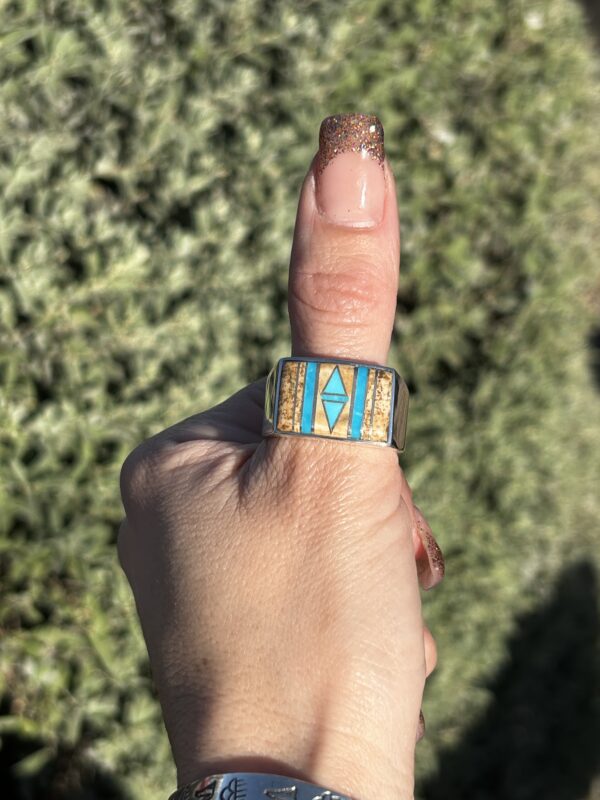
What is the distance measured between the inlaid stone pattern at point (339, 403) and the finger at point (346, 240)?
0.05 m

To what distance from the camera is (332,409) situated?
1.57 meters

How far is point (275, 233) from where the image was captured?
3172mm

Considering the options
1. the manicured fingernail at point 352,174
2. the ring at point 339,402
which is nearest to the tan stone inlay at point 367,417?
the ring at point 339,402

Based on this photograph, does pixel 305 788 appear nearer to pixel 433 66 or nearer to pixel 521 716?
pixel 433 66

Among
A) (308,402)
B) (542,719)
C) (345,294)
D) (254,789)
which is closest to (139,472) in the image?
(308,402)

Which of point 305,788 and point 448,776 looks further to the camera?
point 448,776

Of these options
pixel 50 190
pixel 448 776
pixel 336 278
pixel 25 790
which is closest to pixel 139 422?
pixel 50 190

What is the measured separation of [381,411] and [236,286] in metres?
1.62

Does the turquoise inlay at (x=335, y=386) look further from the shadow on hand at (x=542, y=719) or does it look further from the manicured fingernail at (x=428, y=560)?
the shadow on hand at (x=542, y=719)

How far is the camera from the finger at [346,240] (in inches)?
63.0

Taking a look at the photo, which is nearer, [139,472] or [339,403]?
[339,403]

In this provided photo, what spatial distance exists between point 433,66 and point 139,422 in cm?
203

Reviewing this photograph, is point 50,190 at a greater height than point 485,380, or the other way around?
point 50,190

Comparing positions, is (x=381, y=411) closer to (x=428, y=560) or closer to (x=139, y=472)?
(x=428, y=560)
